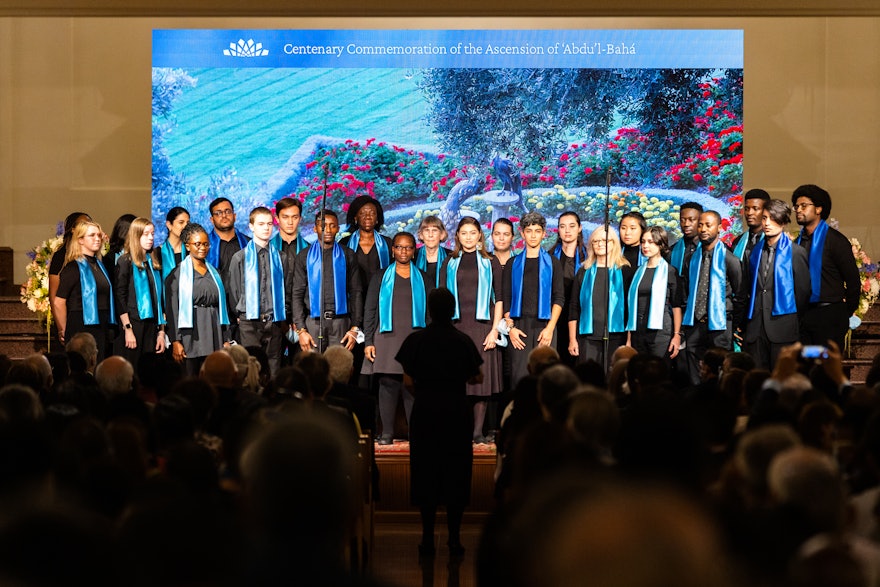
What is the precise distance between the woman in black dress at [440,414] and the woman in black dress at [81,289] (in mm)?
3097

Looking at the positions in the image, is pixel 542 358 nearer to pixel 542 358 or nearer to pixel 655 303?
pixel 542 358

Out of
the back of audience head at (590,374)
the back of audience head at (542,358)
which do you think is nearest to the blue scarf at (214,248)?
the back of audience head at (542,358)

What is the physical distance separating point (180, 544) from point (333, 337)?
25.2 feet

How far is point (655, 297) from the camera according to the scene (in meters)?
9.46

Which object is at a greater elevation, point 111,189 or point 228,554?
point 111,189

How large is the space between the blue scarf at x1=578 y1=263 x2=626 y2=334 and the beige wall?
188 inches

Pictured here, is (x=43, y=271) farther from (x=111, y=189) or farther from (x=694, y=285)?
(x=694, y=285)

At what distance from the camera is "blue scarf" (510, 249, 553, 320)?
9.35 metres

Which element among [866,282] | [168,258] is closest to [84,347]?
[168,258]

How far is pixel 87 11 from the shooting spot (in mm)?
12266

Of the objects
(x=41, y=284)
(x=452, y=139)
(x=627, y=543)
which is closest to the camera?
(x=627, y=543)

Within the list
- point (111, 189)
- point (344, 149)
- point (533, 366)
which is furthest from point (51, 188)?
point (533, 366)

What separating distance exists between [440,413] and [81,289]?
334cm

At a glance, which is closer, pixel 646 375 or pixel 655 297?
pixel 646 375
